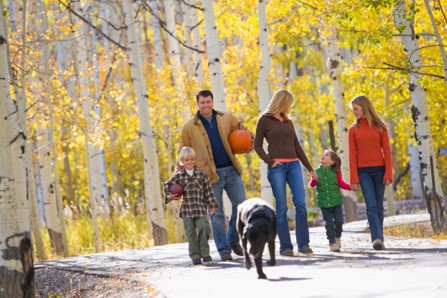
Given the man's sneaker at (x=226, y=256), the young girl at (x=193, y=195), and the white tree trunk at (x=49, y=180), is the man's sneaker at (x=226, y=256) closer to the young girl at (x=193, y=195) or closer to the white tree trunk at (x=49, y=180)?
the young girl at (x=193, y=195)

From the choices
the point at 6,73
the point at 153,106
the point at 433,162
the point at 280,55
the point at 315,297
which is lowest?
the point at 315,297

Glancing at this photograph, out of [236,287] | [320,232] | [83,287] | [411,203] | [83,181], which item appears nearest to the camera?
[236,287]

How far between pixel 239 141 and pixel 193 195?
0.91 m

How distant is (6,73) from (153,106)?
68.3 ft

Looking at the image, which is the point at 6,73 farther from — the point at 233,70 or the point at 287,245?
the point at 233,70

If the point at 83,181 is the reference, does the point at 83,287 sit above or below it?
below

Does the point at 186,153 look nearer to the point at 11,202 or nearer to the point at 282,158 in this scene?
the point at 282,158

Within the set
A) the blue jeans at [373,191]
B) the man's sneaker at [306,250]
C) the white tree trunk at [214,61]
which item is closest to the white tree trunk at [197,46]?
the white tree trunk at [214,61]

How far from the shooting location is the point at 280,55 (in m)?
40.0

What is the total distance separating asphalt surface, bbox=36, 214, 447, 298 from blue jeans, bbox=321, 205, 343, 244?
23cm

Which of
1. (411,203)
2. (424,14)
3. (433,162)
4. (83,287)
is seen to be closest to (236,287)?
(83,287)

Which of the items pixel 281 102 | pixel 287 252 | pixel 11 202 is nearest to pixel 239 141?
pixel 281 102

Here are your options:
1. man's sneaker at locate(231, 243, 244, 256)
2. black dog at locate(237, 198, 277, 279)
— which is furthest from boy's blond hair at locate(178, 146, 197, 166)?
black dog at locate(237, 198, 277, 279)

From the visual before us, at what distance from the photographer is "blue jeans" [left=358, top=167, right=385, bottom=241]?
43.5ft
